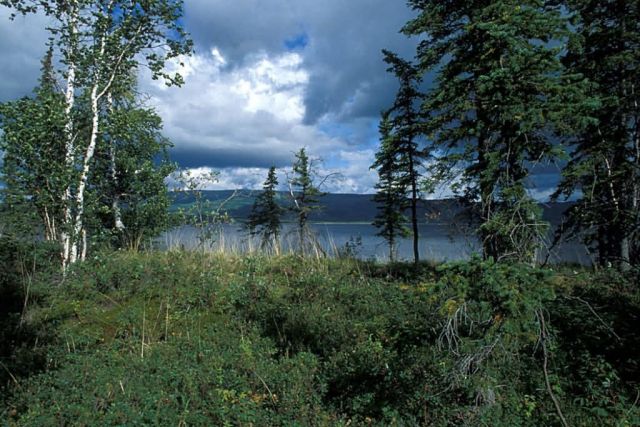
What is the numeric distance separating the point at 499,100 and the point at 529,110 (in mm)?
517

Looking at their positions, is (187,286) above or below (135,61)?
below

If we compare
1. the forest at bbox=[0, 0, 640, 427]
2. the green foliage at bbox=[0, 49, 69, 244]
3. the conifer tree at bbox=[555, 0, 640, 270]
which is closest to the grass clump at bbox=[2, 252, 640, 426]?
the forest at bbox=[0, 0, 640, 427]

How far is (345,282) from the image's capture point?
936cm

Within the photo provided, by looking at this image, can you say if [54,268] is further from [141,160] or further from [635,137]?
[635,137]

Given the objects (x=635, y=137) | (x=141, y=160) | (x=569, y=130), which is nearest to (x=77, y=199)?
(x=141, y=160)

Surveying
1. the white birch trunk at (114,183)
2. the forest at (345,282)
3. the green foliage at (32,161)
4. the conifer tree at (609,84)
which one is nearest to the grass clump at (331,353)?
the forest at (345,282)

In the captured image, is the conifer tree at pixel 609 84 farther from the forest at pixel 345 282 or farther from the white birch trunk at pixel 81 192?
the white birch trunk at pixel 81 192

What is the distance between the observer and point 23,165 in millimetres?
9055

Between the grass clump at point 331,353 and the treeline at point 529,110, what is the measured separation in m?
0.91

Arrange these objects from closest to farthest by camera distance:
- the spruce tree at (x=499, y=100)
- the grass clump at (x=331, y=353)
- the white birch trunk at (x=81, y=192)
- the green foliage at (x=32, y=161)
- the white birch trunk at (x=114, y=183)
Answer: the grass clump at (x=331, y=353), the spruce tree at (x=499, y=100), the green foliage at (x=32, y=161), the white birch trunk at (x=81, y=192), the white birch trunk at (x=114, y=183)

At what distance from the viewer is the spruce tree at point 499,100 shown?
5.45 metres

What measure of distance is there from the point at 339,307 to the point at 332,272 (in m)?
2.75

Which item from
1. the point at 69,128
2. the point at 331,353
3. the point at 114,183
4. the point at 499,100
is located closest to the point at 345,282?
the point at 331,353

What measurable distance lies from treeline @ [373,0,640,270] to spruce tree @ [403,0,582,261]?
26 millimetres
